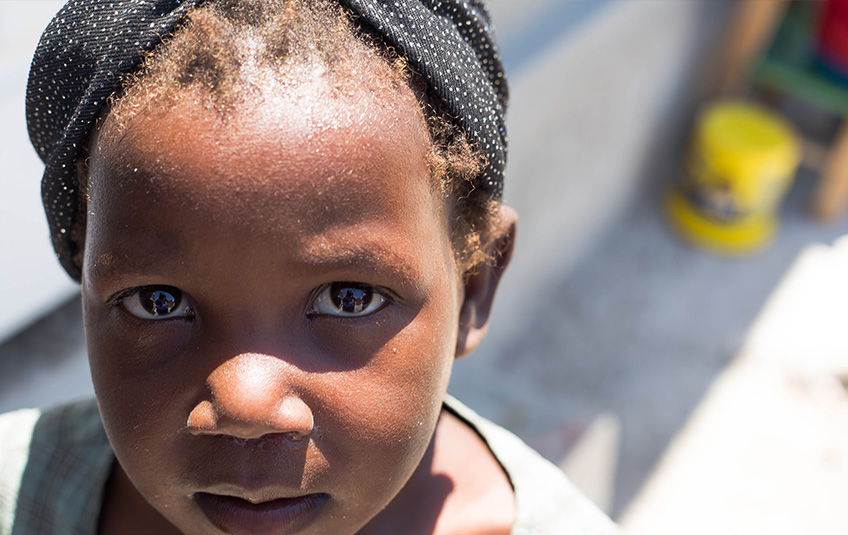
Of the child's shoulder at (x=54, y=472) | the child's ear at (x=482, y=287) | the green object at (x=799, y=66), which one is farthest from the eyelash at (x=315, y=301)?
the green object at (x=799, y=66)

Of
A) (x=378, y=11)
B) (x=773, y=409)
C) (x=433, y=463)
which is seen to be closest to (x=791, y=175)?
(x=773, y=409)

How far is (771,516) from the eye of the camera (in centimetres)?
215

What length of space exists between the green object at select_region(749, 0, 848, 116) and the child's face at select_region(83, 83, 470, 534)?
2.63 metres

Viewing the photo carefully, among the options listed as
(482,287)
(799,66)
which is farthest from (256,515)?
(799,66)

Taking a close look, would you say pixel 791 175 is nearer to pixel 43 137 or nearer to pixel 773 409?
pixel 773 409

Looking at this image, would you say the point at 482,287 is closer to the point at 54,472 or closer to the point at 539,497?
the point at 539,497

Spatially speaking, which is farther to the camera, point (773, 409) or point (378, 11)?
point (773, 409)

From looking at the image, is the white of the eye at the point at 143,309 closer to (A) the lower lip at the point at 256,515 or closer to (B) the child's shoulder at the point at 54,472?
(A) the lower lip at the point at 256,515

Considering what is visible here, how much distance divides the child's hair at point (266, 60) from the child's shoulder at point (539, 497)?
1.43 ft

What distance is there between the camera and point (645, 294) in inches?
110

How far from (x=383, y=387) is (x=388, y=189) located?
176 mm

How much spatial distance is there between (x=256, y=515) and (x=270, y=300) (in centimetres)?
20

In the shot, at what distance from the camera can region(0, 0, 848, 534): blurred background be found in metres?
1.70

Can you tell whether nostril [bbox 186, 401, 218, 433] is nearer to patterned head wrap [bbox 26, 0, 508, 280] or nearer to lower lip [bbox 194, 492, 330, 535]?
lower lip [bbox 194, 492, 330, 535]
